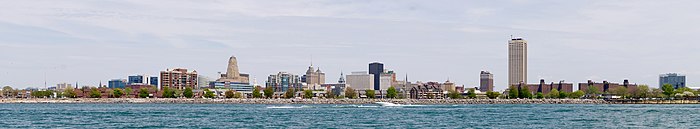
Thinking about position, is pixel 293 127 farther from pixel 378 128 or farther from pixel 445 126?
pixel 445 126

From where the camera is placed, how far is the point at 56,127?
73.3m

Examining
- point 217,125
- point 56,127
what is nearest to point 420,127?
point 217,125

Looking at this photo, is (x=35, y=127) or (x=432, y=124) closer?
(x=35, y=127)

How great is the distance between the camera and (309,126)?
73.6 m

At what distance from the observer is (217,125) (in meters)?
75.9

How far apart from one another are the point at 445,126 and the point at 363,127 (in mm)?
6880

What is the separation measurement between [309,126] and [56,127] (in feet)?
63.3

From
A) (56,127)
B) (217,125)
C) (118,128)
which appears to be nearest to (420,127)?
(217,125)

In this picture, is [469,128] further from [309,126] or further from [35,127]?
[35,127]

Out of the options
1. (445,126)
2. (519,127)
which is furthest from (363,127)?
(519,127)

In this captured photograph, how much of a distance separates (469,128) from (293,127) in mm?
13192

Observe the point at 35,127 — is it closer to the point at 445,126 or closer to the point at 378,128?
the point at 378,128

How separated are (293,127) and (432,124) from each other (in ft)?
41.6

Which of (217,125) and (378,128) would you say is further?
(217,125)
